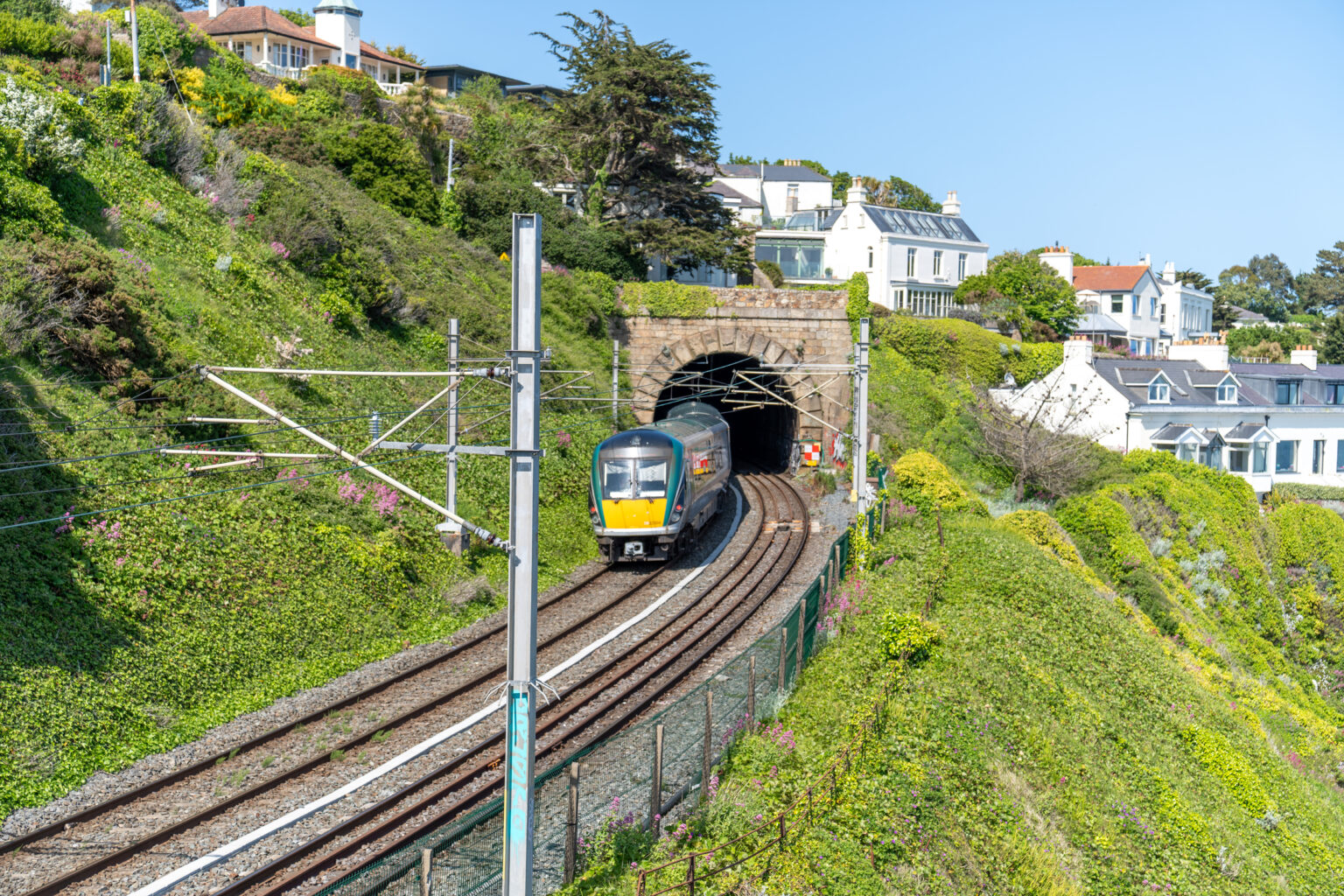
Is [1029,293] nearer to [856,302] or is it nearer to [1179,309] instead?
[856,302]

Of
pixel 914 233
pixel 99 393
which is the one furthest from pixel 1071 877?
pixel 914 233

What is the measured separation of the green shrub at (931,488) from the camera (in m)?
30.5

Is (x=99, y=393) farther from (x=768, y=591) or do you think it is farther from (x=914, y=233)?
(x=914, y=233)

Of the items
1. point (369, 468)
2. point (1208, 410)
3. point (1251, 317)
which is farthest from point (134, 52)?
point (1251, 317)

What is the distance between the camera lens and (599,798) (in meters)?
13.3

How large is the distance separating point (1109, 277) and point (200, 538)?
66.5 meters

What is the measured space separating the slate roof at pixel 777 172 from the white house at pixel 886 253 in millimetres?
14308

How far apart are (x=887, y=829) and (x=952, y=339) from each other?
40715 millimetres

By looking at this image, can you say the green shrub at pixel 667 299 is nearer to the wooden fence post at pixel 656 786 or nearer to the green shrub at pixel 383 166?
the green shrub at pixel 383 166

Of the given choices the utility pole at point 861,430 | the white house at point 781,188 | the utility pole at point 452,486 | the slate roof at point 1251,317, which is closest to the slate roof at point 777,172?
the white house at point 781,188

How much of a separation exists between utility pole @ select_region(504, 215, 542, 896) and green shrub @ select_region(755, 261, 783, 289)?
161ft

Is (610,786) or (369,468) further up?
(369,468)

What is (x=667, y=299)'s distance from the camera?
4191cm

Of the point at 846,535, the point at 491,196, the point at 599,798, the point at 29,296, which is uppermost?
the point at 491,196
